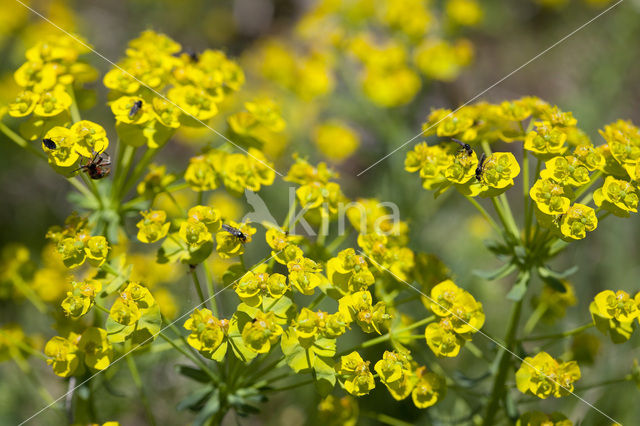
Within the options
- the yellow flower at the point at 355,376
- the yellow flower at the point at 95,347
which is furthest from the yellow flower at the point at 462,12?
the yellow flower at the point at 95,347

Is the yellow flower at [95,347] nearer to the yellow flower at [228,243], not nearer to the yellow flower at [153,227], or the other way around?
the yellow flower at [153,227]

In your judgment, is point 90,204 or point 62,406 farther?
point 62,406

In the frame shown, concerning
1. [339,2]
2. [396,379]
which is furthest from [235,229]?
[339,2]

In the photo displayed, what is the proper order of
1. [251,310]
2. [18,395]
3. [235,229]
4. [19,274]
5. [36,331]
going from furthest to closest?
[36,331], [18,395], [19,274], [235,229], [251,310]

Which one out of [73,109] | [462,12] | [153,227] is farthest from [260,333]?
[462,12]

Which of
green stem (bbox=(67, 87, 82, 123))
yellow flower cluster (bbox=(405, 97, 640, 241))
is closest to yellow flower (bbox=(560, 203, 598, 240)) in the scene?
yellow flower cluster (bbox=(405, 97, 640, 241))

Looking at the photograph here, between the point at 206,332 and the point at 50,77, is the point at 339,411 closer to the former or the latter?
the point at 206,332

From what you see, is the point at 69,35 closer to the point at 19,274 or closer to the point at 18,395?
the point at 19,274
